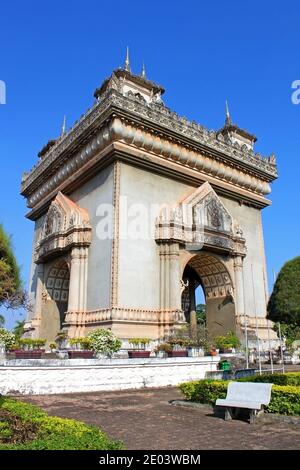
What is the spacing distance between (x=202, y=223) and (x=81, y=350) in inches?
440

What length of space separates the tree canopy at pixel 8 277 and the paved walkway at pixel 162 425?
265 centimetres

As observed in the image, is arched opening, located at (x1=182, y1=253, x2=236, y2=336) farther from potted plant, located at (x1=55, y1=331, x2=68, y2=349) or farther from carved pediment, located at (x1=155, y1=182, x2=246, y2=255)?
potted plant, located at (x1=55, y1=331, x2=68, y2=349)

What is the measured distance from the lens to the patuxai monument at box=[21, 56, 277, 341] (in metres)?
20.9

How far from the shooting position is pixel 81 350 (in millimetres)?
15578

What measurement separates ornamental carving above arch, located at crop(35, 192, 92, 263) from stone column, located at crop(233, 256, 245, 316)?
372 inches

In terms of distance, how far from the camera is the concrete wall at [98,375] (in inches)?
471

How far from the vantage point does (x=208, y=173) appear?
86.2ft

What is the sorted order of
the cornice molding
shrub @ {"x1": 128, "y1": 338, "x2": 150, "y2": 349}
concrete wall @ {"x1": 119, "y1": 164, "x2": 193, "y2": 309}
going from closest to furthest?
1. shrub @ {"x1": 128, "y1": 338, "x2": 150, "y2": 349}
2. concrete wall @ {"x1": 119, "y1": 164, "x2": 193, "y2": 309}
3. the cornice molding

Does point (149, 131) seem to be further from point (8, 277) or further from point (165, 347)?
point (8, 277)

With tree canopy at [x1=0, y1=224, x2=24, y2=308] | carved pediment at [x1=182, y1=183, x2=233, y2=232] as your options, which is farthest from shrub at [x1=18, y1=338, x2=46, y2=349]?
tree canopy at [x1=0, y1=224, x2=24, y2=308]

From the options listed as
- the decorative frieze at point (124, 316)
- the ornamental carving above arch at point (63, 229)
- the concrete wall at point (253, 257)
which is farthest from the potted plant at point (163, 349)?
the concrete wall at point (253, 257)

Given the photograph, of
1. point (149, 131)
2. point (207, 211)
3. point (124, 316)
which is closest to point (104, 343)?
point (124, 316)

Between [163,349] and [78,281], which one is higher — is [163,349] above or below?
below

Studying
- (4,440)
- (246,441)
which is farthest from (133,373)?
(4,440)
